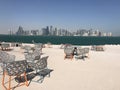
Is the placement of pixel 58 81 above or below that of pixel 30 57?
below

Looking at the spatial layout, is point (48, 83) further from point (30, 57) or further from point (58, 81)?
point (30, 57)

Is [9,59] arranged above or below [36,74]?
above

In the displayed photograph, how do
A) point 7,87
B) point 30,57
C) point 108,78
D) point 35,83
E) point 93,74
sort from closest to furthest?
point 7,87, point 35,83, point 108,78, point 93,74, point 30,57

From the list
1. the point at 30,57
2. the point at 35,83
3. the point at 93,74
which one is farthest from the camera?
the point at 30,57

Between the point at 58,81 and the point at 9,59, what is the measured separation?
2.83 meters

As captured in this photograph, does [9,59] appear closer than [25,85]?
No

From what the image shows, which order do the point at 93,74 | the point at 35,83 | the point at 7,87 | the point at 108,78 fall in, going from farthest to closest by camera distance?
the point at 93,74 → the point at 108,78 → the point at 35,83 → the point at 7,87

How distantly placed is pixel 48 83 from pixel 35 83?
1.55ft

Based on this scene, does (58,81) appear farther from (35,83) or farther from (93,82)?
(93,82)

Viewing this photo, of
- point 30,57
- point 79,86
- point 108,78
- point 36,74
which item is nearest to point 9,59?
point 30,57

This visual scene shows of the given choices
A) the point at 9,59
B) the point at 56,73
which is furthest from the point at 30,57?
the point at 56,73

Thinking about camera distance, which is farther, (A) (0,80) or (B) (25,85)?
(A) (0,80)

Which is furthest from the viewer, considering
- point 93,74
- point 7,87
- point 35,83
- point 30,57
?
point 30,57

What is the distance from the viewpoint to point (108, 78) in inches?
291
